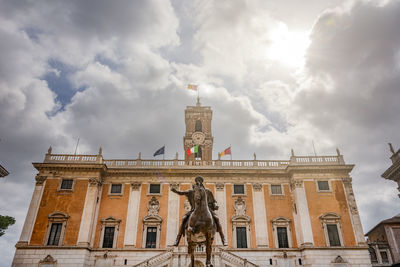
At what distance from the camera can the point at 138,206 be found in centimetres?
3108

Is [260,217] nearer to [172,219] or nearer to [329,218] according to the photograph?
[329,218]

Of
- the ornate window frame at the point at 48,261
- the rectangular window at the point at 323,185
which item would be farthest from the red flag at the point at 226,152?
the ornate window frame at the point at 48,261

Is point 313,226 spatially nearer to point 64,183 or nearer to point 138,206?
point 138,206

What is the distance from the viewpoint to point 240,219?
30.5 metres

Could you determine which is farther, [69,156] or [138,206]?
[69,156]

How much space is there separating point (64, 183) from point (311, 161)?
27342 mm

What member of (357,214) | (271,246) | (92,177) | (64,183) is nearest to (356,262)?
(357,214)

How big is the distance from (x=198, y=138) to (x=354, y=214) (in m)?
22.4

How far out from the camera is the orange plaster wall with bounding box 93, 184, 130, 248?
3005 cm

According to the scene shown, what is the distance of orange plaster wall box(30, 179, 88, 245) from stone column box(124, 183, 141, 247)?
4.71 m

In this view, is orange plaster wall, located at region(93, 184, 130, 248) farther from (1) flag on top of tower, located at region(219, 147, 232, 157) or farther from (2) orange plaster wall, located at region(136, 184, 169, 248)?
(1) flag on top of tower, located at region(219, 147, 232, 157)

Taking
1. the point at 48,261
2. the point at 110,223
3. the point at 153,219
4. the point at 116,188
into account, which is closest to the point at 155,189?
the point at 153,219

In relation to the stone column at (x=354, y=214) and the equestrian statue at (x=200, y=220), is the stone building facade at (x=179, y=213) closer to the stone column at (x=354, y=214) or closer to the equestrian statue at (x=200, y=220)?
the stone column at (x=354, y=214)

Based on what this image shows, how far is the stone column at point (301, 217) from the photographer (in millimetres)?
28644
